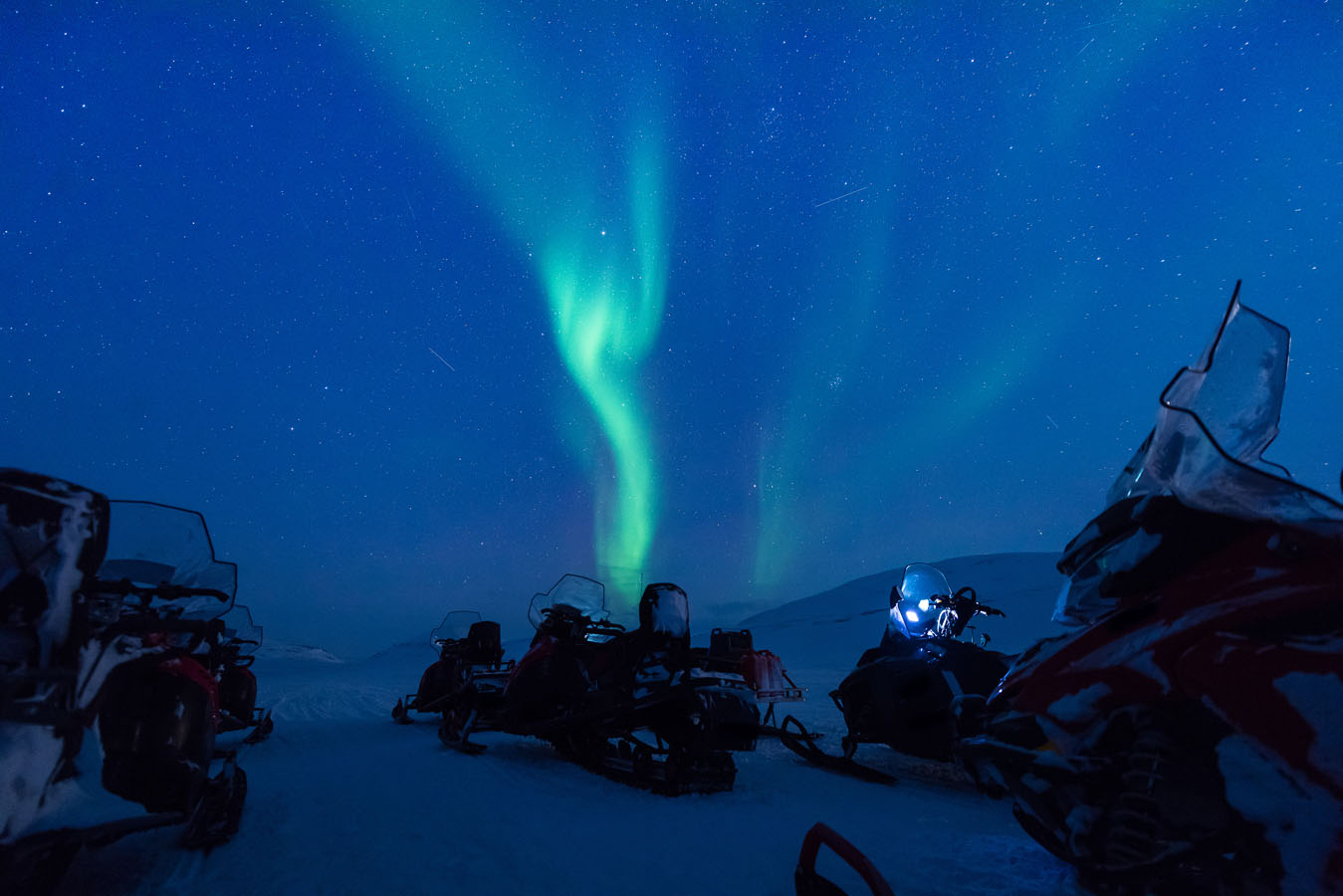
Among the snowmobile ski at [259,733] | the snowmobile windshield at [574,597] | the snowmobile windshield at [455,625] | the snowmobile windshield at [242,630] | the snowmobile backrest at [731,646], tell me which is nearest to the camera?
the snowmobile windshield at [574,597]

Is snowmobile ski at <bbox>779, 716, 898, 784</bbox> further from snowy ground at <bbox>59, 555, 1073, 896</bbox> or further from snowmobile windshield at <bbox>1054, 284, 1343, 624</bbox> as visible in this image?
snowmobile windshield at <bbox>1054, 284, 1343, 624</bbox>

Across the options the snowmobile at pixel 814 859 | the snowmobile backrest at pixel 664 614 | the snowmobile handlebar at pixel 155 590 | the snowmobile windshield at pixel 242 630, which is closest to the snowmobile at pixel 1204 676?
the snowmobile at pixel 814 859

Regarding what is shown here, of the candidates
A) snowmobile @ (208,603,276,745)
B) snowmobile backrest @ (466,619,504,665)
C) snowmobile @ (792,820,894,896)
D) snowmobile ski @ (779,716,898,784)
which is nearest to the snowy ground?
snowmobile ski @ (779,716,898,784)

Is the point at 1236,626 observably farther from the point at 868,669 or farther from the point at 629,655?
the point at 629,655

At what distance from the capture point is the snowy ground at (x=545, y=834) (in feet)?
9.78

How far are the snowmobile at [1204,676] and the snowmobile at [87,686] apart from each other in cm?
354

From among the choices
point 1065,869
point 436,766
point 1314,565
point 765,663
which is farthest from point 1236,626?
point 765,663

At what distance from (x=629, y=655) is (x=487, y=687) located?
226 centimetres

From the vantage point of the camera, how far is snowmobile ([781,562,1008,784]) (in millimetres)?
5070

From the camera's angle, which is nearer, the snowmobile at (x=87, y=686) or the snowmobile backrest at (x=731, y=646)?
the snowmobile at (x=87, y=686)

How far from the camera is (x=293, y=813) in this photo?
3.98 metres

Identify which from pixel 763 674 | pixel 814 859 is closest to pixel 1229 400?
pixel 814 859

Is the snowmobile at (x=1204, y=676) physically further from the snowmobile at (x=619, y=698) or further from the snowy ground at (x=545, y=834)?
the snowmobile at (x=619, y=698)

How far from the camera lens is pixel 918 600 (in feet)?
19.5
